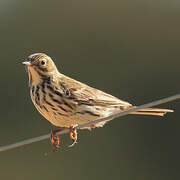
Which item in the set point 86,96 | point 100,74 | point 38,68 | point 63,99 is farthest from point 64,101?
point 100,74

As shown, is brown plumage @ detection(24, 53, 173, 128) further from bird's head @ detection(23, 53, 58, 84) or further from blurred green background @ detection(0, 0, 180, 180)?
blurred green background @ detection(0, 0, 180, 180)

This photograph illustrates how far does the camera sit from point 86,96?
9789 millimetres

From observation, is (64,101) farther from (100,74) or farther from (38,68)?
(100,74)

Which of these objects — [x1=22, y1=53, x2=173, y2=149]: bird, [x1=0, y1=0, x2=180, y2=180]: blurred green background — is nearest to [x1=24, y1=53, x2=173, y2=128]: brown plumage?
[x1=22, y1=53, x2=173, y2=149]: bird

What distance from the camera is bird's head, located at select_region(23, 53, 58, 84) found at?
32.4ft

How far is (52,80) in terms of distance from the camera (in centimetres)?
987

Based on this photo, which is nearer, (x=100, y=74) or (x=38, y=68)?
(x=38, y=68)

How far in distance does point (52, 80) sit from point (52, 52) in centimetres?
1179

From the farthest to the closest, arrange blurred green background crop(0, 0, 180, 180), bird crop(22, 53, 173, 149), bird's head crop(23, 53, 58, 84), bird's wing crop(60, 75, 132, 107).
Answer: blurred green background crop(0, 0, 180, 180), bird's head crop(23, 53, 58, 84), bird's wing crop(60, 75, 132, 107), bird crop(22, 53, 173, 149)

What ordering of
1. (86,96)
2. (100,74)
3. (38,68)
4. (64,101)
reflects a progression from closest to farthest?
(64,101) < (86,96) < (38,68) < (100,74)

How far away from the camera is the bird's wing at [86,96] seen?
968cm

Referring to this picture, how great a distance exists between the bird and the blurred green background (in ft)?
23.0

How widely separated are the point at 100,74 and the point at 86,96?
10.9 m

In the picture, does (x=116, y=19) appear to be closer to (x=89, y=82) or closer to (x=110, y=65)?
(x=110, y=65)
